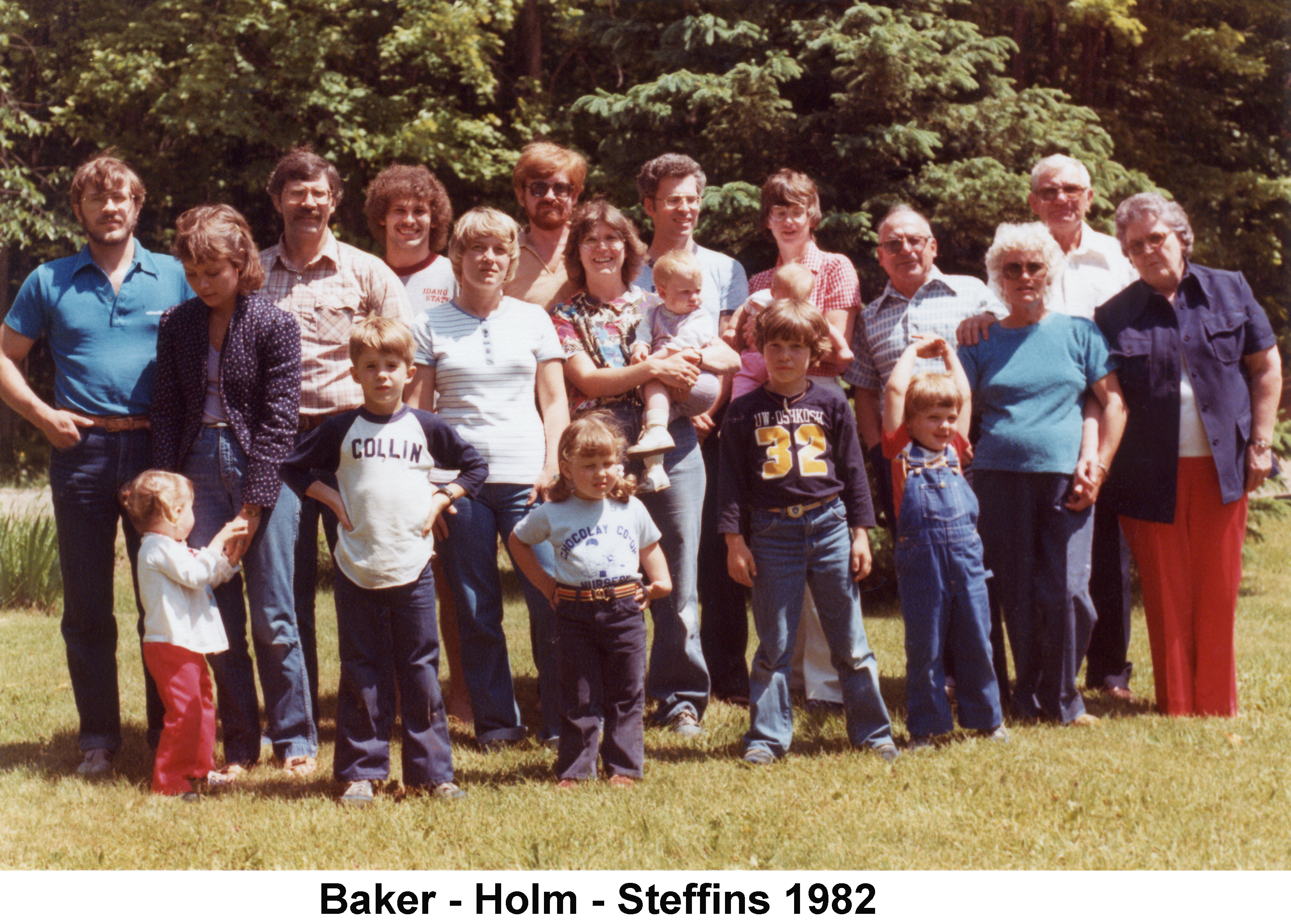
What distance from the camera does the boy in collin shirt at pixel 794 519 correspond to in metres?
4.71

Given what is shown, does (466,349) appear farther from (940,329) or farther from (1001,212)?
(1001,212)

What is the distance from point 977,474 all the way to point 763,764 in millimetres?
1548

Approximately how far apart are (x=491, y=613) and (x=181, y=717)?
1.21 metres

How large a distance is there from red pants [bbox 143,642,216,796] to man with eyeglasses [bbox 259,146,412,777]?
1.28ft

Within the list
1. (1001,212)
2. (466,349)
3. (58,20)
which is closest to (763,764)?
(466,349)

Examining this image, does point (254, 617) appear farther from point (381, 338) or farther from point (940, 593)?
point (940, 593)

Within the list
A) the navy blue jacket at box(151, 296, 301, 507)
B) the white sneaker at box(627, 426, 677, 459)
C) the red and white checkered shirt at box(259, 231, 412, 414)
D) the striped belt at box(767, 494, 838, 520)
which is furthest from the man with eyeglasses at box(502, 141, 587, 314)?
the striped belt at box(767, 494, 838, 520)

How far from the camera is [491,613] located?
4.96 meters

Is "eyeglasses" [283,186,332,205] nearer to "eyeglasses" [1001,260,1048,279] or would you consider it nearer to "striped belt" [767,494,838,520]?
"striped belt" [767,494,838,520]

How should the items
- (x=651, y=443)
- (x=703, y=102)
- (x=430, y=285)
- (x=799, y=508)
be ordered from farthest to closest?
(x=703, y=102) < (x=430, y=285) < (x=651, y=443) < (x=799, y=508)

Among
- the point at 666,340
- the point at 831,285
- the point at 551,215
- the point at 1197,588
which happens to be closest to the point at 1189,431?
the point at 1197,588

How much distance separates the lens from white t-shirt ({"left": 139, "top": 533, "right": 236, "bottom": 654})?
4.45 meters

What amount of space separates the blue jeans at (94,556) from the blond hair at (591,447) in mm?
1655

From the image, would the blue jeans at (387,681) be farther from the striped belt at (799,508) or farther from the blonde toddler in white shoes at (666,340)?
the striped belt at (799,508)
